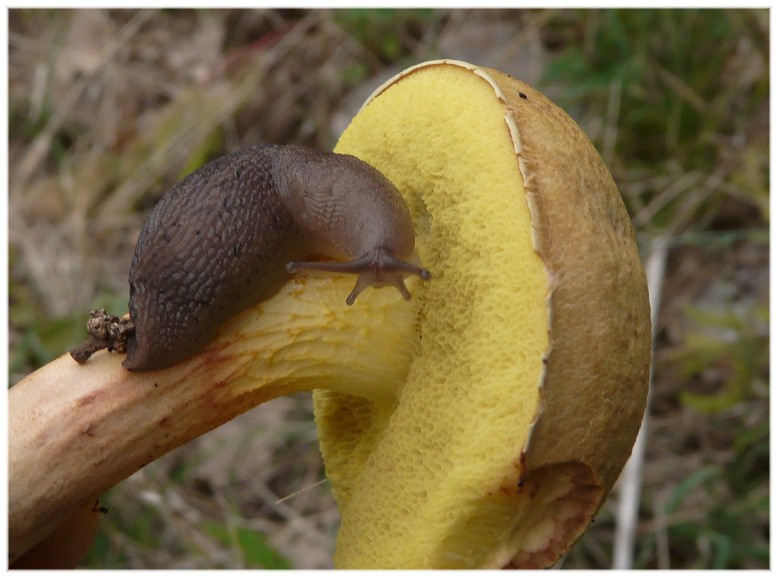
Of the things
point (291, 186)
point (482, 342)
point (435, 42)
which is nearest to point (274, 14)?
point (435, 42)

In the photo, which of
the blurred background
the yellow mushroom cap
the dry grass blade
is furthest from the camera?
the blurred background

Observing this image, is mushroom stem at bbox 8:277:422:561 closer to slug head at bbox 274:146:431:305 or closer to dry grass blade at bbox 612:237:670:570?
slug head at bbox 274:146:431:305

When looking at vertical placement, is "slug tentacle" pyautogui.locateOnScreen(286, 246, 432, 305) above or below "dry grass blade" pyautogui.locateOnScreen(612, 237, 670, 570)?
above

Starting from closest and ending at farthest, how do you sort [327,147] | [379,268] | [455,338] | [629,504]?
[379,268]
[455,338]
[629,504]
[327,147]

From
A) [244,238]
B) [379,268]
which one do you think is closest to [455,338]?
[379,268]

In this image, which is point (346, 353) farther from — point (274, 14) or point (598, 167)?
point (274, 14)

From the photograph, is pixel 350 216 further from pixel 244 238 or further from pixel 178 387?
pixel 178 387

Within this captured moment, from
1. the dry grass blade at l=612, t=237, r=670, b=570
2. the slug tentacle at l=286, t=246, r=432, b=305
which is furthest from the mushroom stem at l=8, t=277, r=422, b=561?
the dry grass blade at l=612, t=237, r=670, b=570
